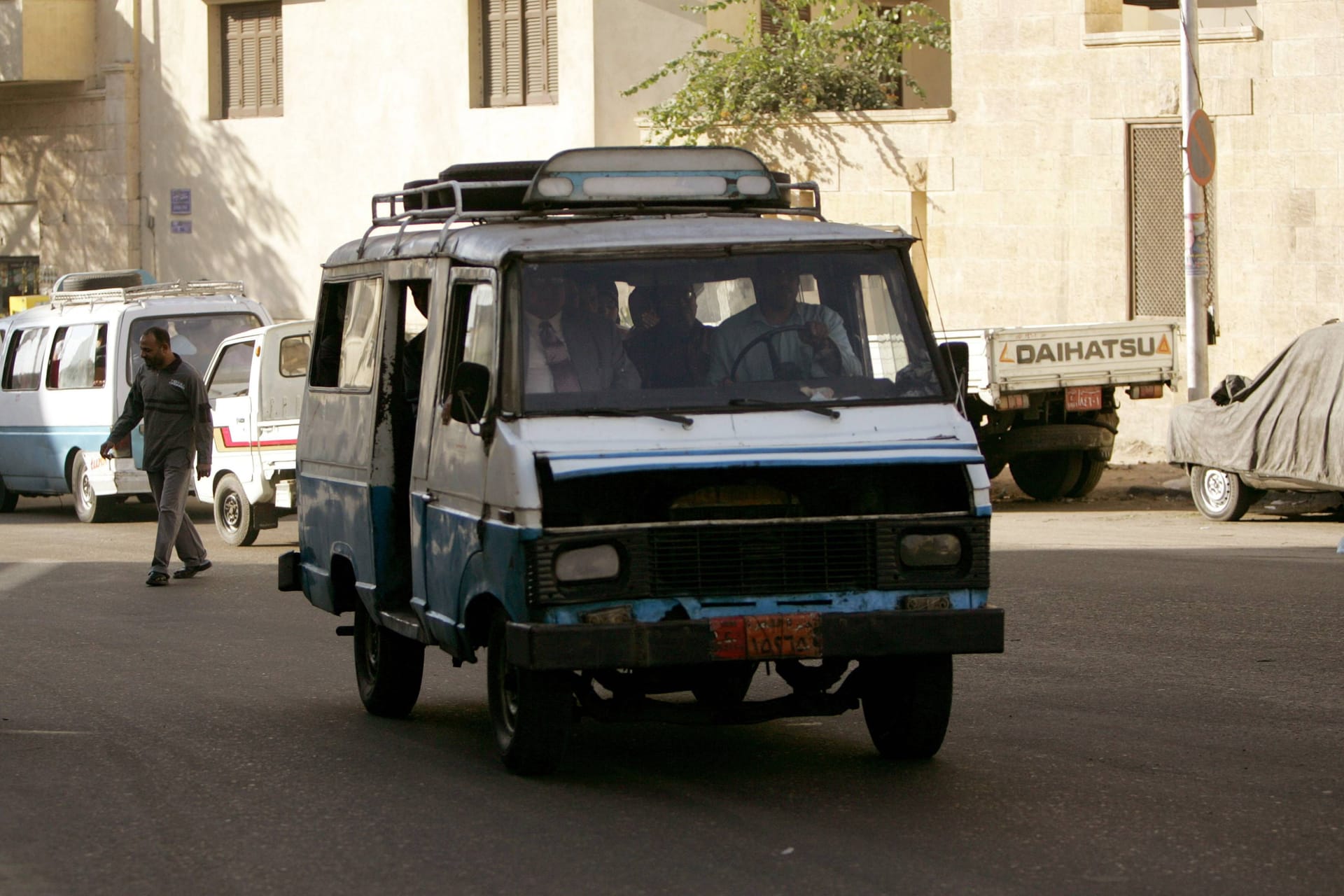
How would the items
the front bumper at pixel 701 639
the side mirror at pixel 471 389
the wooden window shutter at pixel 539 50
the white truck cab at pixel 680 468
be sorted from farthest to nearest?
1. the wooden window shutter at pixel 539 50
2. the side mirror at pixel 471 389
3. the white truck cab at pixel 680 468
4. the front bumper at pixel 701 639

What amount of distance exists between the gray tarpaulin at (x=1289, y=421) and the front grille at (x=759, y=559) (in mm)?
10840

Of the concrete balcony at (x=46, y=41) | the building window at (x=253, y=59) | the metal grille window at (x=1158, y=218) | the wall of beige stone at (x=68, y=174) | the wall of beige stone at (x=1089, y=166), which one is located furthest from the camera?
the wall of beige stone at (x=68, y=174)

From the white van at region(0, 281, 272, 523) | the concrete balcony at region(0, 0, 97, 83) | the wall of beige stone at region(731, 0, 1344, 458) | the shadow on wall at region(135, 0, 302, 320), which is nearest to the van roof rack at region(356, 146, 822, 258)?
the white van at region(0, 281, 272, 523)

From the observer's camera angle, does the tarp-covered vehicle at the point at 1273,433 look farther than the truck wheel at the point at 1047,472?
No

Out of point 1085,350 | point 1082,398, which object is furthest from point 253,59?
point 1082,398

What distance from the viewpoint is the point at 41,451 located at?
21.4 meters

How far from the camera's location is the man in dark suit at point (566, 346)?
7148 mm

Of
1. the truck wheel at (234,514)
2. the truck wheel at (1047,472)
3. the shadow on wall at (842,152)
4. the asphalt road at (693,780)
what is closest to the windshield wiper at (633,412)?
the asphalt road at (693,780)

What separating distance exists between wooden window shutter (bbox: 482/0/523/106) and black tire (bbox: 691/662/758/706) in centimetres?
2066

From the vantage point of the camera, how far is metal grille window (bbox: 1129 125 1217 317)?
23.9 meters

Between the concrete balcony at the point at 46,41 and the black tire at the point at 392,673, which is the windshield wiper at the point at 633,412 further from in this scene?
the concrete balcony at the point at 46,41

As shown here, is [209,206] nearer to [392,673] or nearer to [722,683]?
[392,673]

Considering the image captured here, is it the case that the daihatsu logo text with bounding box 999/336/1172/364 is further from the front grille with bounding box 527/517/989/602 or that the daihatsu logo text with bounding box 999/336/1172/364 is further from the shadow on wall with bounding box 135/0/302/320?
the shadow on wall with bounding box 135/0/302/320

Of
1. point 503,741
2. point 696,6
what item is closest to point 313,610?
point 503,741
